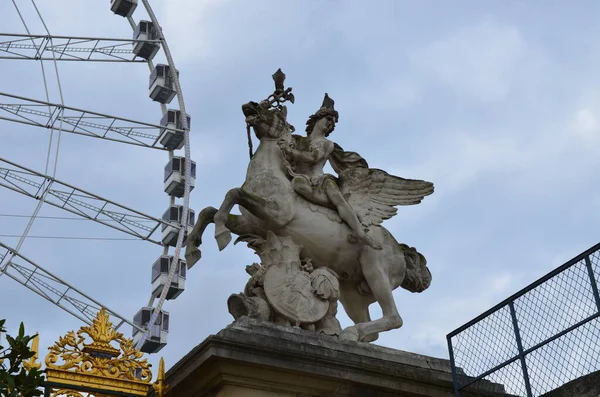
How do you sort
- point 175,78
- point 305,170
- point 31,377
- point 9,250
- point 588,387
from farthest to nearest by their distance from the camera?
1. point 175,78
2. point 9,250
3. point 305,170
4. point 588,387
5. point 31,377

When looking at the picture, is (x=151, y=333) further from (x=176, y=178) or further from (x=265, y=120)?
(x=265, y=120)

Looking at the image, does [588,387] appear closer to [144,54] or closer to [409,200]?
[409,200]

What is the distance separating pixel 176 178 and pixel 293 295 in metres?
15.2

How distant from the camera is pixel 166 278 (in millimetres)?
25031

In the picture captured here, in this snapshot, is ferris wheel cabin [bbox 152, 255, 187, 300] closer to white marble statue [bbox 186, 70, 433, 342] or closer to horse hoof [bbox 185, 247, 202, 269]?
white marble statue [bbox 186, 70, 433, 342]

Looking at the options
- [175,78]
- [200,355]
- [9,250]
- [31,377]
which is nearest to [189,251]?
[200,355]

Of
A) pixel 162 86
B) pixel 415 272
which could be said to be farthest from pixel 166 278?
pixel 415 272

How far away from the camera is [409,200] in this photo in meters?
12.5

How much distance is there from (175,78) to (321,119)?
47.8 feet

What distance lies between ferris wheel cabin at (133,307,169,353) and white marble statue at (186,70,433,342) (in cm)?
1261

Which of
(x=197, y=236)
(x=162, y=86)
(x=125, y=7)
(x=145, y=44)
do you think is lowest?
(x=197, y=236)

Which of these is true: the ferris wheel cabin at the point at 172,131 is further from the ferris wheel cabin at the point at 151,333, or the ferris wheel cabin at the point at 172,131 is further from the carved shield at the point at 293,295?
the carved shield at the point at 293,295

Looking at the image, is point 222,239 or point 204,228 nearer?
point 222,239

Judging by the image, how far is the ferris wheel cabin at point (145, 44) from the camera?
27.9 meters
